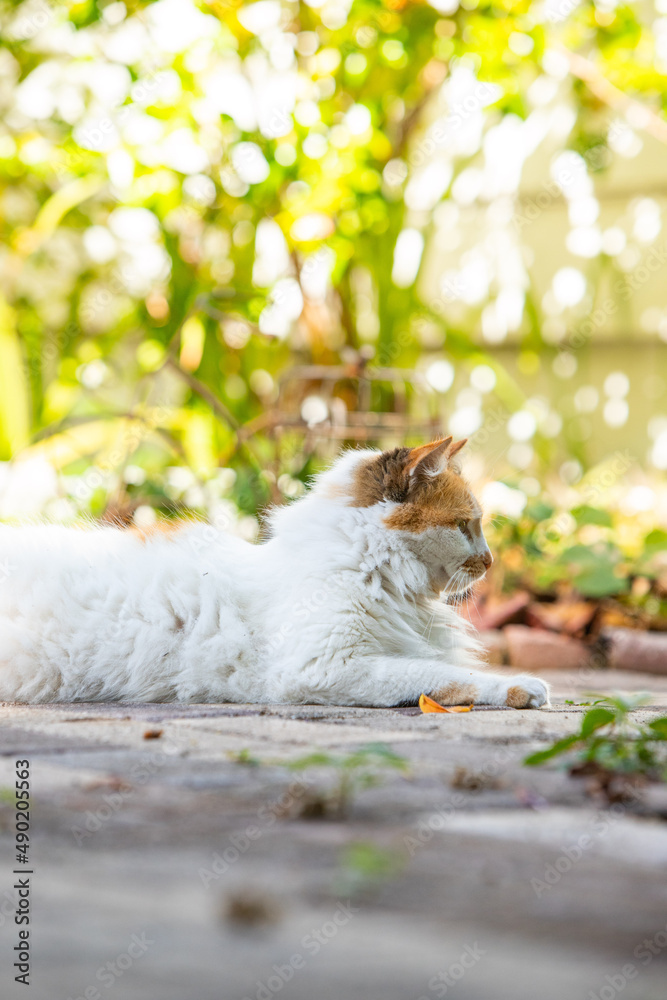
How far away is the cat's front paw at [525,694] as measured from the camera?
6.62 ft

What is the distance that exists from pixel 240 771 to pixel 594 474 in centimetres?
480

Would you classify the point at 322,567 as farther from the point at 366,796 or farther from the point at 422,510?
the point at 366,796

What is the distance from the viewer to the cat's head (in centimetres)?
223

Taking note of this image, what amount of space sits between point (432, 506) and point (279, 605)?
0.46 metres

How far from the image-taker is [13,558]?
220 centimetres

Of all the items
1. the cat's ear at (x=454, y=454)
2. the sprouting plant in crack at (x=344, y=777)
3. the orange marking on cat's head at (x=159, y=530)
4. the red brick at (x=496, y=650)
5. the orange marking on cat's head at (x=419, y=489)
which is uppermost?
the cat's ear at (x=454, y=454)

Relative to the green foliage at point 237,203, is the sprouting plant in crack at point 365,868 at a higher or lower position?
lower

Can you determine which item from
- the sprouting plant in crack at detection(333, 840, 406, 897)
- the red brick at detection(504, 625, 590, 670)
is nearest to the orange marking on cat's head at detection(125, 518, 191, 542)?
the sprouting plant in crack at detection(333, 840, 406, 897)

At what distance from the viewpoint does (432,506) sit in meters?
2.24

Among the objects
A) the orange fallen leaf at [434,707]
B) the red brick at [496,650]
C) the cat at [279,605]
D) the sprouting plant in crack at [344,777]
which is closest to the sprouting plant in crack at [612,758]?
the sprouting plant in crack at [344,777]

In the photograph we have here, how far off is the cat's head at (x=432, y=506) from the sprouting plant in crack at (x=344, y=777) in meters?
1.03

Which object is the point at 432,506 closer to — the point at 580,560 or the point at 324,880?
the point at 324,880

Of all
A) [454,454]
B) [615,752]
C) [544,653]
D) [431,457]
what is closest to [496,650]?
[544,653]

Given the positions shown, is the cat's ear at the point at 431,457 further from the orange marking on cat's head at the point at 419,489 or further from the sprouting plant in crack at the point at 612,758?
the sprouting plant in crack at the point at 612,758
